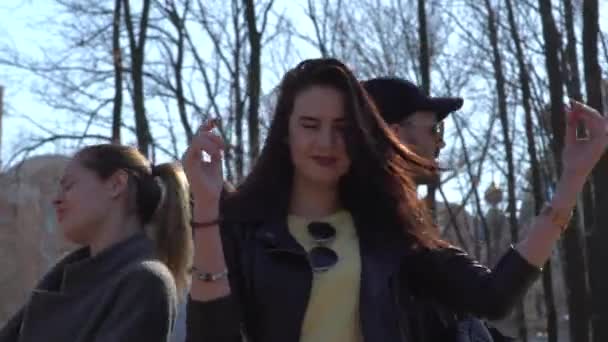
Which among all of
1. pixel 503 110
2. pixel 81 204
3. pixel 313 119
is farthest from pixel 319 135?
pixel 503 110

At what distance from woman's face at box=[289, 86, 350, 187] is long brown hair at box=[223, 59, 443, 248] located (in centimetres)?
2

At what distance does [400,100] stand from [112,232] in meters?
1.10

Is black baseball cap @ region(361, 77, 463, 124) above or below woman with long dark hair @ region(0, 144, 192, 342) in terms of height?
above

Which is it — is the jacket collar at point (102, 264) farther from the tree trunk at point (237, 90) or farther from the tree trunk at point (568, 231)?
the tree trunk at point (237, 90)

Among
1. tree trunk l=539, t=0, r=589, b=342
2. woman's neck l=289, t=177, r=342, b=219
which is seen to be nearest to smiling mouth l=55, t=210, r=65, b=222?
woman's neck l=289, t=177, r=342, b=219

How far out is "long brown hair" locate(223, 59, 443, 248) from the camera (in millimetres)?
3434

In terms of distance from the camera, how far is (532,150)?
806 inches

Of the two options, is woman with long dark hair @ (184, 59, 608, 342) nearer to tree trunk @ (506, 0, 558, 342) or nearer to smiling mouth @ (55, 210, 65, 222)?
smiling mouth @ (55, 210, 65, 222)

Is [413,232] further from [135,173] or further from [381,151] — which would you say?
[135,173]

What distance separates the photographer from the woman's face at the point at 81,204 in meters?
3.91

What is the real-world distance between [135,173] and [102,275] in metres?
0.48

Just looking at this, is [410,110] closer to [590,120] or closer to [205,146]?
[590,120]

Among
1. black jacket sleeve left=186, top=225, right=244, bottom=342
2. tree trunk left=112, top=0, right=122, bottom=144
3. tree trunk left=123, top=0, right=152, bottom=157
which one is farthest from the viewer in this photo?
tree trunk left=112, top=0, right=122, bottom=144

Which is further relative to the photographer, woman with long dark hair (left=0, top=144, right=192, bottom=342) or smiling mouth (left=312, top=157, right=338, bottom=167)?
woman with long dark hair (left=0, top=144, right=192, bottom=342)
